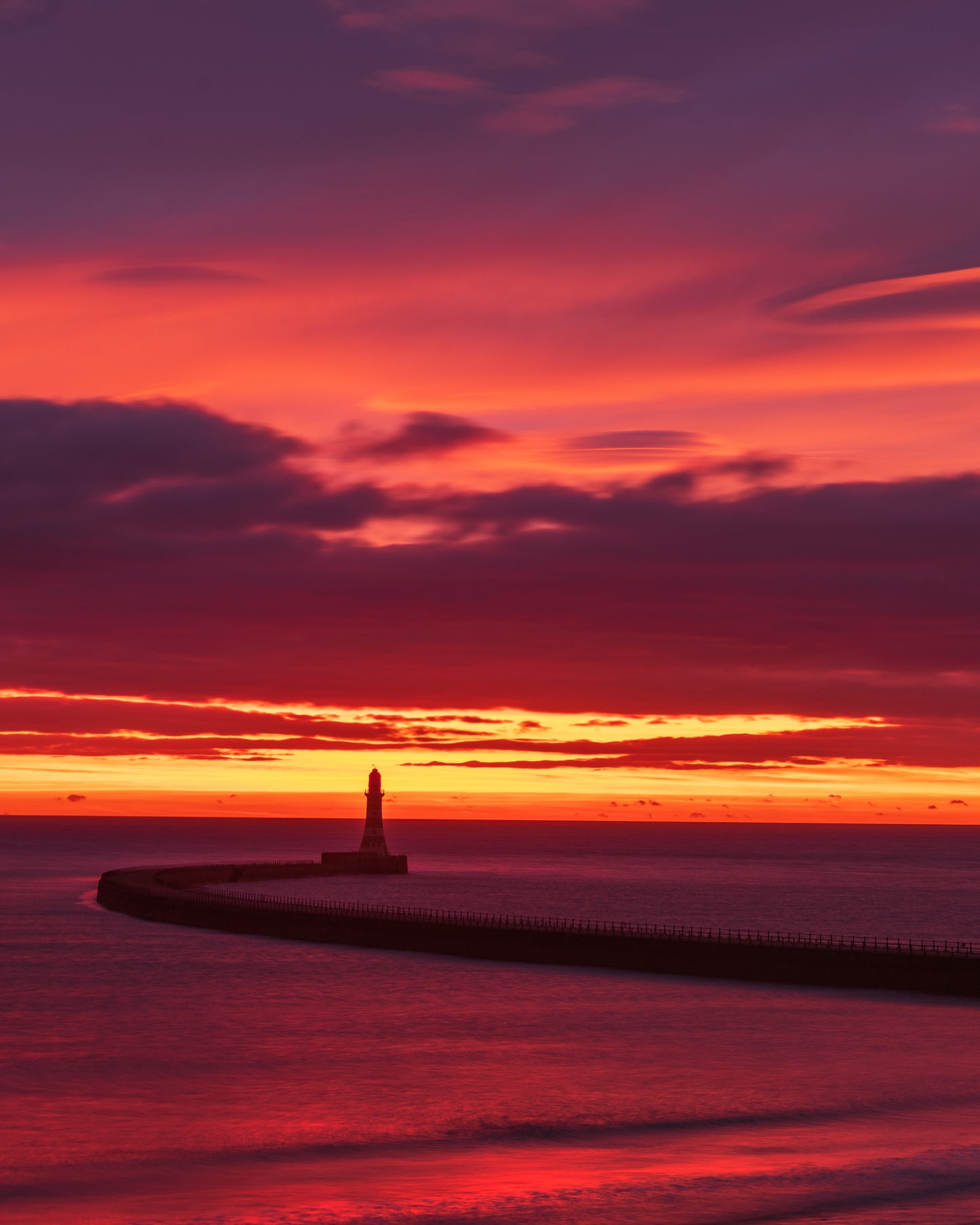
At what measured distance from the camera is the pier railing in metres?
85.9

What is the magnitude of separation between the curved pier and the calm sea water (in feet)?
6.61

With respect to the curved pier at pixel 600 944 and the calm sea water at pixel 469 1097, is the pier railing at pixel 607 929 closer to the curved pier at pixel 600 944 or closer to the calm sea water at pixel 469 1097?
the curved pier at pixel 600 944

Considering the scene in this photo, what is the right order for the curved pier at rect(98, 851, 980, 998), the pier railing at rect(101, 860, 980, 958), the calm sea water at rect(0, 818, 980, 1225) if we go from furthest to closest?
the pier railing at rect(101, 860, 980, 958), the curved pier at rect(98, 851, 980, 998), the calm sea water at rect(0, 818, 980, 1225)

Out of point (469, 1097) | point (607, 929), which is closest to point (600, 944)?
point (607, 929)

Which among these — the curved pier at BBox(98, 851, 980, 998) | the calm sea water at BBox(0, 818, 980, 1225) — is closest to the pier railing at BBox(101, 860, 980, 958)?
the curved pier at BBox(98, 851, 980, 998)

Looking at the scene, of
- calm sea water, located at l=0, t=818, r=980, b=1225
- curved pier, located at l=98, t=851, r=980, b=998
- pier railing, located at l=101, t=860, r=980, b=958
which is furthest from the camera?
pier railing, located at l=101, t=860, r=980, b=958

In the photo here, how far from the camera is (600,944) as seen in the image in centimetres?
8944

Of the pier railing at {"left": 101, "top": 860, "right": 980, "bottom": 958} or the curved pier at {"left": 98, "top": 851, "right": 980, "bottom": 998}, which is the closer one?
the curved pier at {"left": 98, "top": 851, "right": 980, "bottom": 998}

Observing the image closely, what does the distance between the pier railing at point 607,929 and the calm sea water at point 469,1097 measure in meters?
4.86

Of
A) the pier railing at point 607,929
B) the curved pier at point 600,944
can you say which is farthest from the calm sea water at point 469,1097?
the pier railing at point 607,929

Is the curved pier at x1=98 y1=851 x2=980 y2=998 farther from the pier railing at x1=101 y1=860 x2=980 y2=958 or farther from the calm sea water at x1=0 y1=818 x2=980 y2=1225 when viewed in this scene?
the calm sea water at x1=0 y1=818 x2=980 y2=1225

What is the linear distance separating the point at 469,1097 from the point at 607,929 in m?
73.6

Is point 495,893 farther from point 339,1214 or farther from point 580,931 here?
point 339,1214

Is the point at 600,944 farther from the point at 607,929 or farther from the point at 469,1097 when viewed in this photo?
the point at 469,1097
